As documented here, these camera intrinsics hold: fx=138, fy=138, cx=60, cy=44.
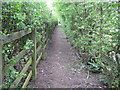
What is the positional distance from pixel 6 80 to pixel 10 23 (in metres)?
0.89

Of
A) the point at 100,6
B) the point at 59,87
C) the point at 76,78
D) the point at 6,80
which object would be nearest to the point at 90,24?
the point at 100,6

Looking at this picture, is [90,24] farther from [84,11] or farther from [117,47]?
[117,47]

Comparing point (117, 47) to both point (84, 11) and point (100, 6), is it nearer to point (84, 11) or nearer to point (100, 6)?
point (100, 6)

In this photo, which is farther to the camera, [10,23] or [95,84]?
[95,84]

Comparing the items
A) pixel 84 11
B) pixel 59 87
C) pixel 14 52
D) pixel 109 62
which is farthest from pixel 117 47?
pixel 84 11

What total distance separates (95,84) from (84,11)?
249cm

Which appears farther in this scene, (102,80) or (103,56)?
(102,80)

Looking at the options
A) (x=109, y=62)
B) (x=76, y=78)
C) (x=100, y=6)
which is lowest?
(x=76, y=78)

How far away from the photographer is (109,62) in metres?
3.18

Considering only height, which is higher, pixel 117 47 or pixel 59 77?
pixel 117 47

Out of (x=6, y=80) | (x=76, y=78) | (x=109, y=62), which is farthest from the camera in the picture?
(x=76, y=78)

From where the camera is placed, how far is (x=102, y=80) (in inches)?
144

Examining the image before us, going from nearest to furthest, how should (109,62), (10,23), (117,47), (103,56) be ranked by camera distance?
→ (10,23), (117,47), (109,62), (103,56)

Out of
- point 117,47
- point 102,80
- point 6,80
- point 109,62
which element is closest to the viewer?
point 6,80
